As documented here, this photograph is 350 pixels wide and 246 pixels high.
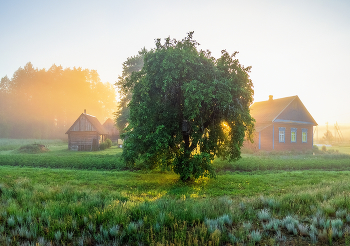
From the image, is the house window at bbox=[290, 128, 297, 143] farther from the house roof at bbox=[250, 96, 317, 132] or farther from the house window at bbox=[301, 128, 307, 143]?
the house window at bbox=[301, 128, 307, 143]

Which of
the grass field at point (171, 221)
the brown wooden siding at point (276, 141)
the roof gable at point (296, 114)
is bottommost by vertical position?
the grass field at point (171, 221)

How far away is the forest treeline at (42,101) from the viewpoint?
71.1 metres

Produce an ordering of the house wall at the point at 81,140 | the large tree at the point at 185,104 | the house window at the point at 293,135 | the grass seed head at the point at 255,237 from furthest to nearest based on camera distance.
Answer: the house wall at the point at 81,140 → the house window at the point at 293,135 → the large tree at the point at 185,104 → the grass seed head at the point at 255,237

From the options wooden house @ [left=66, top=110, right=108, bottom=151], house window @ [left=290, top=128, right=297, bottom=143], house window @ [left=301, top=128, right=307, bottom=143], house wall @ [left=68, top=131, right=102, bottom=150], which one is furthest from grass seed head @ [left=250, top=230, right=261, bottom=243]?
house wall @ [left=68, top=131, right=102, bottom=150]

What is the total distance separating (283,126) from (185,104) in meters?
29.8

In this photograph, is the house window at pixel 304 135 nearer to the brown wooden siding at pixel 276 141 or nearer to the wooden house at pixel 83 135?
the brown wooden siding at pixel 276 141

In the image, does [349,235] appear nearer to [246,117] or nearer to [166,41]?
[246,117]

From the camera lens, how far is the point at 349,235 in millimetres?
5367

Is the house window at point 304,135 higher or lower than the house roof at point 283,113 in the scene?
lower

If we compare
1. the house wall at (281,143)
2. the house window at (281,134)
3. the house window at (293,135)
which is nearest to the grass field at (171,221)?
the house wall at (281,143)

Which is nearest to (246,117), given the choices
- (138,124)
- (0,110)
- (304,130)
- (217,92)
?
(217,92)

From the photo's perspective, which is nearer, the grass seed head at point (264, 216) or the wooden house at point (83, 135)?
the grass seed head at point (264, 216)

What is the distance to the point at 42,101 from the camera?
75.1 meters

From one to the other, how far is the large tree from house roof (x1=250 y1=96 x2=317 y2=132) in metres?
23.8
